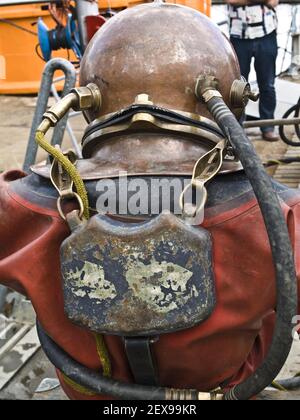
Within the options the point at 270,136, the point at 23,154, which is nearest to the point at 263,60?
the point at 270,136

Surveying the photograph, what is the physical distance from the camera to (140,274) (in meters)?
1.25

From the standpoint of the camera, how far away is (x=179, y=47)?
1.43 meters

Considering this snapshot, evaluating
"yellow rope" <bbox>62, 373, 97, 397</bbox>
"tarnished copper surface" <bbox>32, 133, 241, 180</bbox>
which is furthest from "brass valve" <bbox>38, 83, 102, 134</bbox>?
"yellow rope" <bbox>62, 373, 97, 397</bbox>

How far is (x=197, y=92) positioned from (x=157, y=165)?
0.68 ft

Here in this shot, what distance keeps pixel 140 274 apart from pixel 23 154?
4.38 meters

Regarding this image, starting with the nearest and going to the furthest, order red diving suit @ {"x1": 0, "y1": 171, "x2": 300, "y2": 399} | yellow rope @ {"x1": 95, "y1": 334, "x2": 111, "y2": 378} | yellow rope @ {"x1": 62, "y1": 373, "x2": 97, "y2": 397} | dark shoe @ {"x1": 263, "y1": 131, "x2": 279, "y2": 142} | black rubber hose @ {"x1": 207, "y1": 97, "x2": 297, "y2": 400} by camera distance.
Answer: black rubber hose @ {"x1": 207, "y1": 97, "x2": 297, "y2": 400} < red diving suit @ {"x1": 0, "y1": 171, "x2": 300, "y2": 399} < yellow rope @ {"x1": 95, "y1": 334, "x2": 111, "y2": 378} < yellow rope @ {"x1": 62, "y1": 373, "x2": 97, "y2": 397} < dark shoe @ {"x1": 263, "y1": 131, "x2": 279, "y2": 142}

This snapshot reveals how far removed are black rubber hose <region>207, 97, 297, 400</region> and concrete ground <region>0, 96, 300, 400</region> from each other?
1.71 feet

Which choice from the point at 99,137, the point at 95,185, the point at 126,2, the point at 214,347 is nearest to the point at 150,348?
the point at 214,347

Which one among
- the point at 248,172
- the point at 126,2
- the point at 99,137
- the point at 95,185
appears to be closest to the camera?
the point at 248,172

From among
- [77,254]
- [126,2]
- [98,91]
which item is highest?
[98,91]

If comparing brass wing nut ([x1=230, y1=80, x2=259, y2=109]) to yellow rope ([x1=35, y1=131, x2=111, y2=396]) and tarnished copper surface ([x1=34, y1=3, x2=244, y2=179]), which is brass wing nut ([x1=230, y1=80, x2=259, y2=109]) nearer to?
tarnished copper surface ([x1=34, y1=3, x2=244, y2=179])

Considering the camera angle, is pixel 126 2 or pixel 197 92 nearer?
pixel 197 92

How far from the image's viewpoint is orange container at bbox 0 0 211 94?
7.69m
